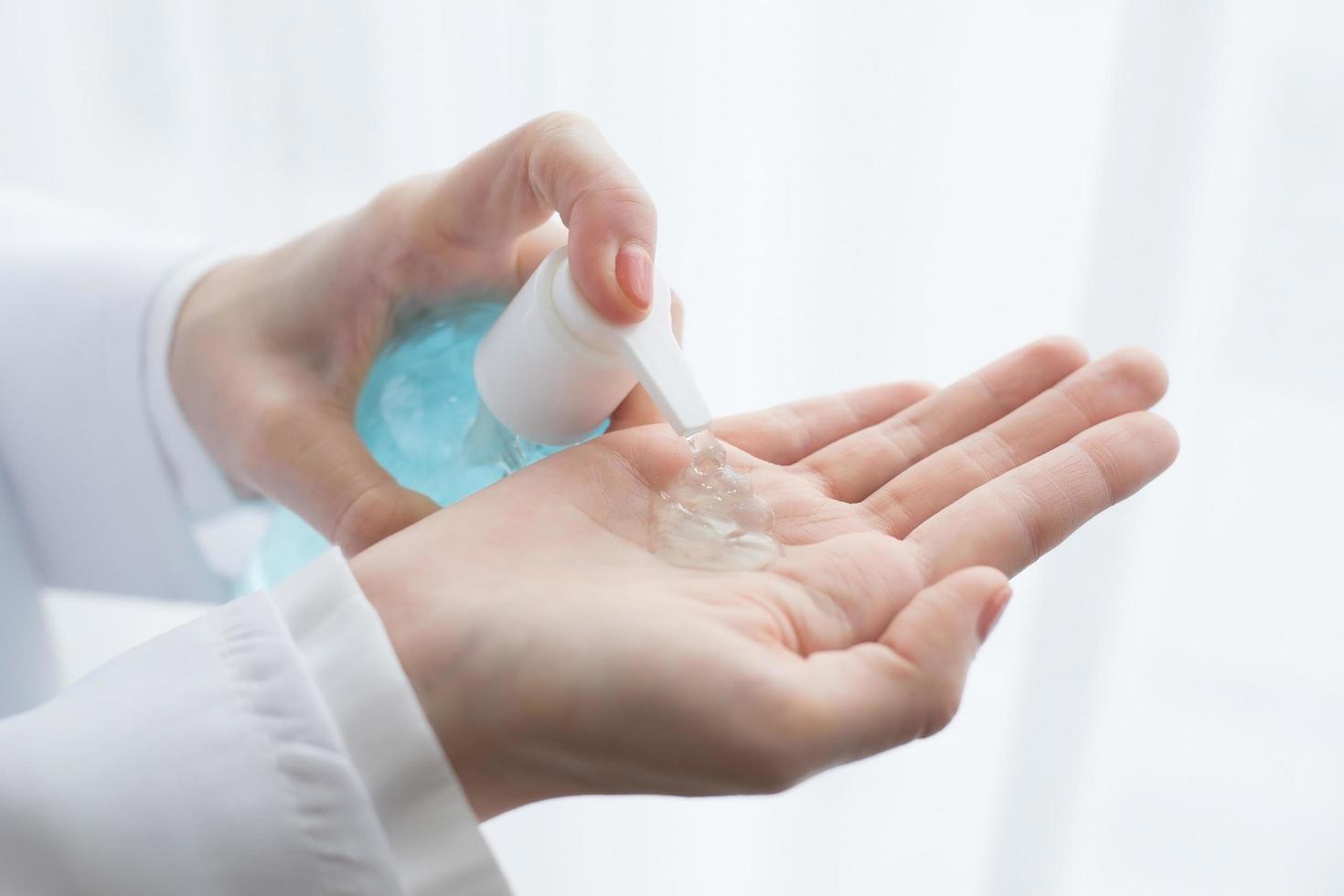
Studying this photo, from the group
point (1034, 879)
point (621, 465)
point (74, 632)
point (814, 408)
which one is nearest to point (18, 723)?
point (621, 465)

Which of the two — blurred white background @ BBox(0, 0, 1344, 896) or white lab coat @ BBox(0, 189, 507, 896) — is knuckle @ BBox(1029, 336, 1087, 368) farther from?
white lab coat @ BBox(0, 189, 507, 896)

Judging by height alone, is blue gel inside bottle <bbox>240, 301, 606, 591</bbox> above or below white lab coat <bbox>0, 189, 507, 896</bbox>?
above

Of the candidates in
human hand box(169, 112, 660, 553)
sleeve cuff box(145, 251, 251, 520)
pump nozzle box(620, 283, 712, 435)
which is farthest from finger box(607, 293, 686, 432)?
sleeve cuff box(145, 251, 251, 520)

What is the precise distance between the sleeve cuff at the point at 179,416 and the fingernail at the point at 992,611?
0.57 metres

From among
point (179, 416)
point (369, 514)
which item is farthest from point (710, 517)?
point (179, 416)

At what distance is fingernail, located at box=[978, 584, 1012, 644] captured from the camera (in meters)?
0.45

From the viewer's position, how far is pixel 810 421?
2.35 feet

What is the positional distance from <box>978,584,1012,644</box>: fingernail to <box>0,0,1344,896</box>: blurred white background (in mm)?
500

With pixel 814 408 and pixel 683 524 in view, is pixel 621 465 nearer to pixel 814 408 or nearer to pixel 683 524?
pixel 683 524

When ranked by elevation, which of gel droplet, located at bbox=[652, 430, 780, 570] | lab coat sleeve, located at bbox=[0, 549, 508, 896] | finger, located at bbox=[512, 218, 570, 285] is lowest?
lab coat sleeve, located at bbox=[0, 549, 508, 896]

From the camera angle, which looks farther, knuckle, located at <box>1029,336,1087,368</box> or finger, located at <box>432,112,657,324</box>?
knuckle, located at <box>1029,336,1087,368</box>

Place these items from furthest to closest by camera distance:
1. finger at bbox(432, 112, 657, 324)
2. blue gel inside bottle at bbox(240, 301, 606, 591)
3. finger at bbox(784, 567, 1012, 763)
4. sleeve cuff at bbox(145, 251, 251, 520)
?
1. sleeve cuff at bbox(145, 251, 251, 520)
2. blue gel inside bottle at bbox(240, 301, 606, 591)
3. finger at bbox(432, 112, 657, 324)
4. finger at bbox(784, 567, 1012, 763)

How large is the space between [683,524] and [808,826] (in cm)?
64

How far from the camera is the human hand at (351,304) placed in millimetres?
612
